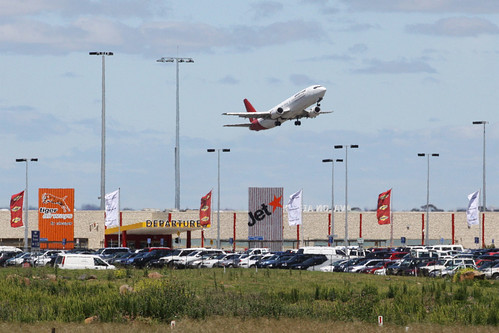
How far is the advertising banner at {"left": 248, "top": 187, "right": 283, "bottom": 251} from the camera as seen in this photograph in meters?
102

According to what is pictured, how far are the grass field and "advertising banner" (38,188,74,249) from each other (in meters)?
47.9

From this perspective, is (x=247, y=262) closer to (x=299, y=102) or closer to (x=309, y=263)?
(x=309, y=263)

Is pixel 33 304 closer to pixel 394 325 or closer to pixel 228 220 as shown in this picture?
pixel 394 325

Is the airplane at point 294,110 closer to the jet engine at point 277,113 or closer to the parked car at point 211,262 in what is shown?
the jet engine at point 277,113

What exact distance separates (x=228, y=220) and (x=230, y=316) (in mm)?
93231

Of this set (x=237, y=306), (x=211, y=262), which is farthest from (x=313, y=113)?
(x=237, y=306)

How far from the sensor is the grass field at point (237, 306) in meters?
31.1

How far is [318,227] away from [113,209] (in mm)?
47396

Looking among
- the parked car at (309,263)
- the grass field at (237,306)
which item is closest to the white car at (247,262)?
the parked car at (309,263)

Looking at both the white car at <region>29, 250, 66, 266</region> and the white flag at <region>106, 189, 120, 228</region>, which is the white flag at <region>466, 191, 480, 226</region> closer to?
the white flag at <region>106, 189, 120, 228</region>

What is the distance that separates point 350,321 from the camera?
109ft

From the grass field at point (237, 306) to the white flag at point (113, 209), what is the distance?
143 ft

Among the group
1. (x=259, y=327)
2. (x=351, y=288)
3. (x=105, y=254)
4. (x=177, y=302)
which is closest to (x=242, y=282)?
(x=351, y=288)

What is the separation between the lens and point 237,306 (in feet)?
115
